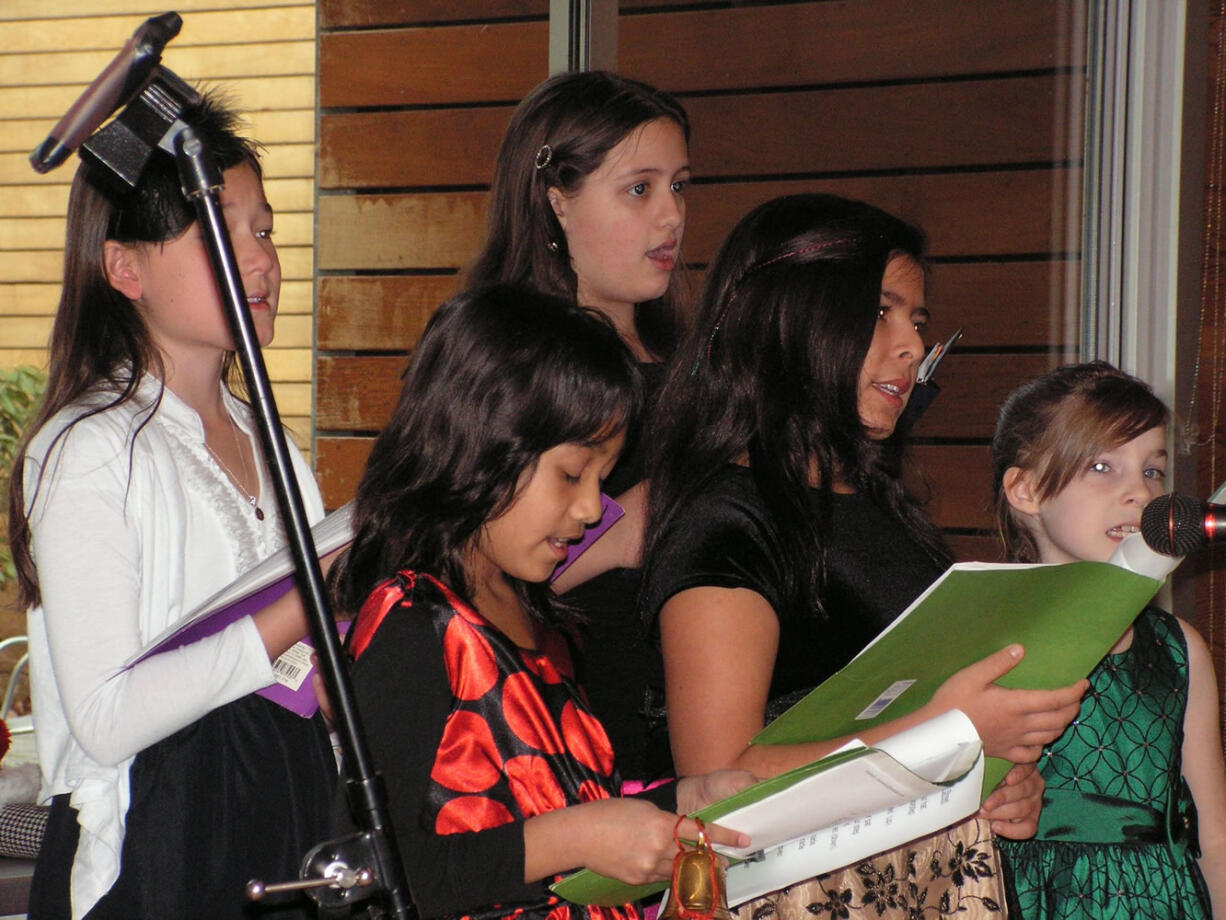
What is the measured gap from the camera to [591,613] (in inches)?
61.4

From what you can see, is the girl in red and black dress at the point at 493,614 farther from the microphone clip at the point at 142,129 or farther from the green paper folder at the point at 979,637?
the microphone clip at the point at 142,129

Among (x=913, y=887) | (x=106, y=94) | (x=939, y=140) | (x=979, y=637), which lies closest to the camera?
(x=106, y=94)

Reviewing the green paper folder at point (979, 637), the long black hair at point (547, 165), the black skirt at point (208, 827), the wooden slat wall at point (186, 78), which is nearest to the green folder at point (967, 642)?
the green paper folder at point (979, 637)

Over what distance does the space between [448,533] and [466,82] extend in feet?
8.74

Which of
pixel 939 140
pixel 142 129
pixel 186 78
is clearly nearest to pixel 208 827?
pixel 142 129

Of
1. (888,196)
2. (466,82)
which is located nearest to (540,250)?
(888,196)

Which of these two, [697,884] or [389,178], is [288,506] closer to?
[697,884]

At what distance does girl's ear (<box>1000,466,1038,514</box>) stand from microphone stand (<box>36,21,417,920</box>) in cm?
117

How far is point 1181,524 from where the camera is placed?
3.30ft

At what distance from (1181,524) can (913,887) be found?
0.46 metres

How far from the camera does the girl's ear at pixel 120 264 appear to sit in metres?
1.49

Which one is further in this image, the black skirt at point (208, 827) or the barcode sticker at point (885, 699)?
the black skirt at point (208, 827)

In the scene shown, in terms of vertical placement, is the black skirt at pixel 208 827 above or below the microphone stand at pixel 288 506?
below

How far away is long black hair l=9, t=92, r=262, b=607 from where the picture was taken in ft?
4.78
